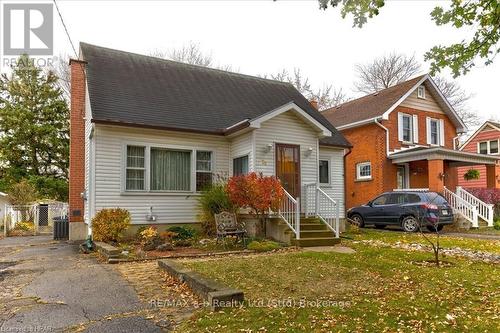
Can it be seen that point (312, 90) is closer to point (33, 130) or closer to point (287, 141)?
point (33, 130)

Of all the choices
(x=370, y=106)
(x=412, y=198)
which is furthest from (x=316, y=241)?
(x=370, y=106)

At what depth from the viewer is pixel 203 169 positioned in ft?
46.0

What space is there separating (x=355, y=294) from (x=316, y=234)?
19.6ft

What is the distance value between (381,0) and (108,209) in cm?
1012

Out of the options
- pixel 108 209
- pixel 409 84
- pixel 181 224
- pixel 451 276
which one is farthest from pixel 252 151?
pixel 409 84

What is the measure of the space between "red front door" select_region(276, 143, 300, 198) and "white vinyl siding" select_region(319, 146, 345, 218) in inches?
107

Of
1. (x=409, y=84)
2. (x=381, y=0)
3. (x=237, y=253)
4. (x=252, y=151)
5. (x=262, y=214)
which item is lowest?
(x=237, y=253)

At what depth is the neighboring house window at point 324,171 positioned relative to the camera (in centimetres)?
1619

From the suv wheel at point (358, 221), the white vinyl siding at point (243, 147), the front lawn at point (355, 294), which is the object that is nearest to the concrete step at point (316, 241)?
the front lawn at point (355, 294)

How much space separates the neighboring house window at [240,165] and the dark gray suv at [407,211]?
6.42 meters

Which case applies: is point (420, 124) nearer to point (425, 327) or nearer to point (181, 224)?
point (181, 224)

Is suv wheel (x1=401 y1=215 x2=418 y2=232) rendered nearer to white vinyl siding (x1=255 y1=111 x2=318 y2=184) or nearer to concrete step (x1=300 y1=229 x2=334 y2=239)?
white vinyl siding (x1=255 y1=111 x2=318 y2=184)

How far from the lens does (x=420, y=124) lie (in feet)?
73.0

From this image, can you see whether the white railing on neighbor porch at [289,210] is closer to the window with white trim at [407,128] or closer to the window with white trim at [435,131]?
the window with white trim at [407,128]
